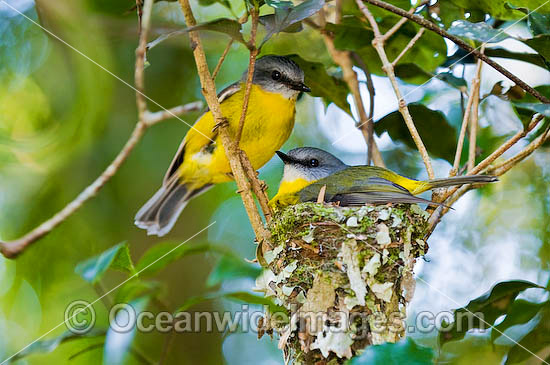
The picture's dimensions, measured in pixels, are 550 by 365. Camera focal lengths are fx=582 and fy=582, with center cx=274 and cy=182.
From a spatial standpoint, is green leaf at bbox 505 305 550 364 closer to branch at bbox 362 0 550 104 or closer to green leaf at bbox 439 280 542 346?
green leaf at bbox 439 280 542 346

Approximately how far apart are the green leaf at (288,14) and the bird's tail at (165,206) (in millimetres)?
1314

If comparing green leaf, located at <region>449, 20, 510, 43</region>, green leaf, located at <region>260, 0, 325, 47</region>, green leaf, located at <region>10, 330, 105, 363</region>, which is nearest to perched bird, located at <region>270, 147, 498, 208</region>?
green leaf, located at <region>449, 20, 510, 43</region>

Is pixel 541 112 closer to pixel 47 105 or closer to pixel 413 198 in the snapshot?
pixel 413 198

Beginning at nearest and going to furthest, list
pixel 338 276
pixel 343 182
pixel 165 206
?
1. pixel 338 276
2. pixel 343 182
3. pixel 165 206

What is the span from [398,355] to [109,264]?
1101 millimetres

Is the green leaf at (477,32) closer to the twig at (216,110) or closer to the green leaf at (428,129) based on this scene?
the green leaf at (428,129)

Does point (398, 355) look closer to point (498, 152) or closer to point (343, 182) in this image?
point (498, 152)

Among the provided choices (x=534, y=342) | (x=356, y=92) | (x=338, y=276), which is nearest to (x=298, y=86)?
(x=356, y=92)

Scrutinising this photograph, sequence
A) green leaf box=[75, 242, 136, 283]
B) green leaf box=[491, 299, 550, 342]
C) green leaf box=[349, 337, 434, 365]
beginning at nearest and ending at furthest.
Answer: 1. green leaf box=[349, 337, 434, 365]
2. green leaf box=[75, 242, 136, 283]
3. green leaf box=[491, 299, 550, 342]

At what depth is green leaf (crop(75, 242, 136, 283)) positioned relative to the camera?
82.8 inches

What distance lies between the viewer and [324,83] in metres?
2.97

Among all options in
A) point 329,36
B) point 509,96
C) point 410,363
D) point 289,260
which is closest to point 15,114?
point 329,36

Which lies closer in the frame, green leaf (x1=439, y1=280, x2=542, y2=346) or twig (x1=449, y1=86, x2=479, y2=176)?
twig (x1=449, y1=86, x2=479, y2=176)

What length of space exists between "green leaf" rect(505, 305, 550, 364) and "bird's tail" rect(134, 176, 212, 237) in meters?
1.71
